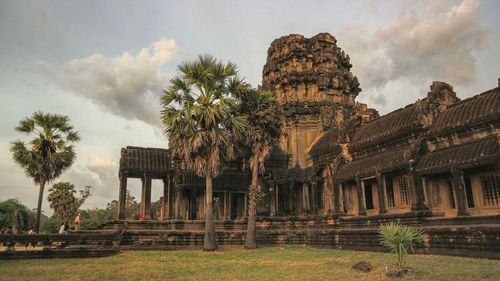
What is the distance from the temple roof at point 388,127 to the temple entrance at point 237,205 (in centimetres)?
947

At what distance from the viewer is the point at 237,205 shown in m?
28.6

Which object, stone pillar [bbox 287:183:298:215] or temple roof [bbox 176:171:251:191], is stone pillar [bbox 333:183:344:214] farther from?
temple roof [bbox 176:171:251:191]

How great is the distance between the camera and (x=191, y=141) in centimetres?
1917

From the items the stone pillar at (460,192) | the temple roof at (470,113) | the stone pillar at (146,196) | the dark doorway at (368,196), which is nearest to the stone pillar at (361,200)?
the dark doorway at (368,196)

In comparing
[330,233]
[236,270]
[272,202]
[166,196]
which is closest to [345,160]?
[330,233]

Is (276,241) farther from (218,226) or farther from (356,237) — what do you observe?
(356,237)

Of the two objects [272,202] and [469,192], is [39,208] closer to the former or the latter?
[272,202]

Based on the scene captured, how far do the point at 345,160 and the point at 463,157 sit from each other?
27.1 feet

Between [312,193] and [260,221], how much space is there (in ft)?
12.8

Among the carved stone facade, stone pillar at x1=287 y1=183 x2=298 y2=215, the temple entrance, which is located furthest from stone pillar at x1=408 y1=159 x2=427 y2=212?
the temple entrance

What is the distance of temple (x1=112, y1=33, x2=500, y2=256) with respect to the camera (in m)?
16.2

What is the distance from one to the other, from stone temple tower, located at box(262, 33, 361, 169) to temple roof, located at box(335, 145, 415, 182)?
557 centimetres

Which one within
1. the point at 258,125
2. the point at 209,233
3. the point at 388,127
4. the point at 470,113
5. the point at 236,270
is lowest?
the point at 236,270

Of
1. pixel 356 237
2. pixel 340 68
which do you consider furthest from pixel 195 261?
pixel 340 68
